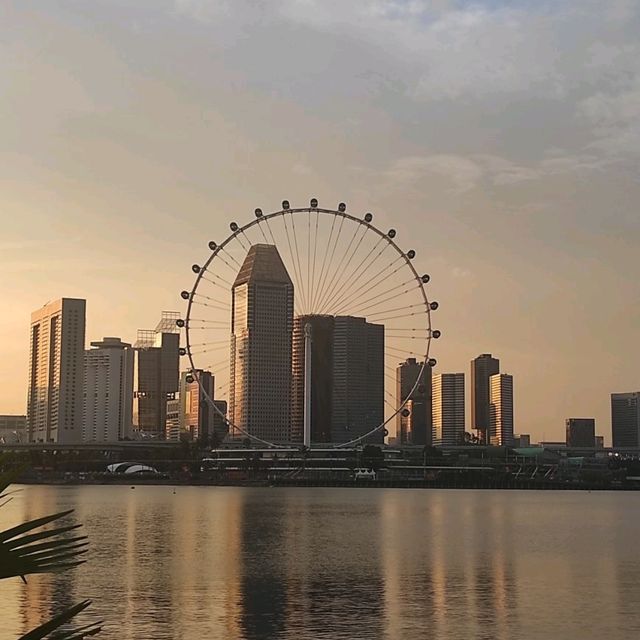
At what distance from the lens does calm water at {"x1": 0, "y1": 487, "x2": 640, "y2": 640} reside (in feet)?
111

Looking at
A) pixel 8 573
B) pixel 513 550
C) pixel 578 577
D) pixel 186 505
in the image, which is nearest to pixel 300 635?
pixel 578 577

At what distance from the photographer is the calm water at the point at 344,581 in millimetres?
33812

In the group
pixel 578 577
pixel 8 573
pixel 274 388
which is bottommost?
pixel 578 577

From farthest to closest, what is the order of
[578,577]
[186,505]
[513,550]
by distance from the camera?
[186,505] < [513,550] < [578,577]

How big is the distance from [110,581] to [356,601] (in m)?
11.6

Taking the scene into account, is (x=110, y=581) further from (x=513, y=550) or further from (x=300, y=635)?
(x=513, y=550)

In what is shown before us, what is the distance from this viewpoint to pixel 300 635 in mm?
31484

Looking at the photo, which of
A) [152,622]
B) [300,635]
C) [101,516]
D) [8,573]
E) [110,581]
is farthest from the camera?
[101,516]

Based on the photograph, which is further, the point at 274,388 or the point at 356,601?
the point at 274,388

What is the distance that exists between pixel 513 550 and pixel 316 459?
122234 mm

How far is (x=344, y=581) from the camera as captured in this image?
45.9 meters

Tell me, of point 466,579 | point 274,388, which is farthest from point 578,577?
point 274,388

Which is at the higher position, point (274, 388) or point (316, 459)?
point (274, 388)

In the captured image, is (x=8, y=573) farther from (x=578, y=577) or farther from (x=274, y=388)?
(x=274, y=388)
